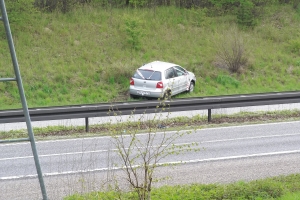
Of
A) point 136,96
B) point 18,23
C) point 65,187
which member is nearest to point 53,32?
point 18,23

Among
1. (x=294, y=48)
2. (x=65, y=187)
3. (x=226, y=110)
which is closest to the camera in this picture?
(x=65, y=187)

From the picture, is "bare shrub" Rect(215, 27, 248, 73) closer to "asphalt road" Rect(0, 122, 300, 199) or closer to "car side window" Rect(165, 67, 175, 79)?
"car side window" Rect(165, 67, 175, 79)

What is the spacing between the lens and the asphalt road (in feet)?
29.0

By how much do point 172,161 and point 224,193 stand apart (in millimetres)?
3503

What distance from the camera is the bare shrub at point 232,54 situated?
2338cm

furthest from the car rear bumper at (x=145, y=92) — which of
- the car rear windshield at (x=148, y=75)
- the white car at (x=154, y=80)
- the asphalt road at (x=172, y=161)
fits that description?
the asphalt road at (x=172, y=161)

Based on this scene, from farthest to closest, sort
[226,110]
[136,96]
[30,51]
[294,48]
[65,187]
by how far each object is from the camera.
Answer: [294,48] < [30,51] < [136,96] < [226,110] < [65,187]

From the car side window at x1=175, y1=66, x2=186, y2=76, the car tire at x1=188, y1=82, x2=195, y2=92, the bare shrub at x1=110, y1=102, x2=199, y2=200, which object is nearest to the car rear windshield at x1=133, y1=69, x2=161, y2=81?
the car side window at x1=175, y1=66, x2=186, y2=76

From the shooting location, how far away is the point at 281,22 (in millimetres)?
29406

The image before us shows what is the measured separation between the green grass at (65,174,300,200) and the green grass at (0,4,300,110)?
1239cm

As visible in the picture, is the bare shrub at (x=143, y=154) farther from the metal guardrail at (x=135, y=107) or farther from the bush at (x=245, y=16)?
the bush at (x=245, y=16)

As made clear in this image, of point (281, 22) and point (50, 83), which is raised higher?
point (281, 22)

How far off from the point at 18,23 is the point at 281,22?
1585 centimetres

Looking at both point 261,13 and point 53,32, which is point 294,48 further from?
point 53,32
